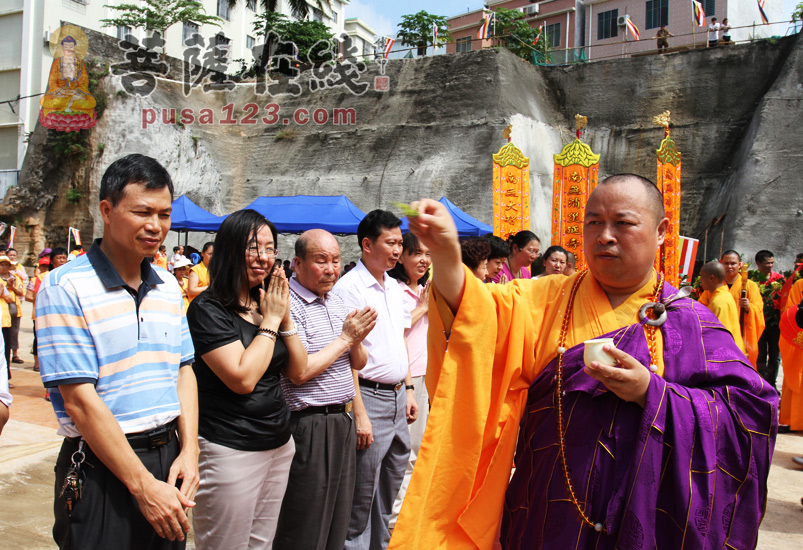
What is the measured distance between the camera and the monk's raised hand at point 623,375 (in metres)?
1.66

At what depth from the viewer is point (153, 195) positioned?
6.66ft

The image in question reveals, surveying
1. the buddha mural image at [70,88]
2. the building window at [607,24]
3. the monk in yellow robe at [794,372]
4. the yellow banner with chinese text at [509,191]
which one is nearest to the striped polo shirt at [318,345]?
the monk in yellow robe at [794,372]

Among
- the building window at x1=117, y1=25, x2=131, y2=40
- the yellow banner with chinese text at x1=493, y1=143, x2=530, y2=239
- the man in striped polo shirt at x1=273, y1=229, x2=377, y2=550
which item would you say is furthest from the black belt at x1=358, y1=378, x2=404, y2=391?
the building window at x1=117, y1=25, x2=131, y2=40

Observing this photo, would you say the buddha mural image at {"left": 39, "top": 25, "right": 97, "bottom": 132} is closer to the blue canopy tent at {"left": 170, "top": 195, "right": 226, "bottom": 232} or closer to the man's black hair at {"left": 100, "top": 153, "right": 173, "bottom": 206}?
the blue canopy tent at {"left": 170, "top": 195, "right": 226, "bottom": 232}

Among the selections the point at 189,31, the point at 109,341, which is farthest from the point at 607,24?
the point at 109,341

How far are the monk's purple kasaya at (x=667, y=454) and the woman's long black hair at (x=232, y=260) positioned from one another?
4.19 ft

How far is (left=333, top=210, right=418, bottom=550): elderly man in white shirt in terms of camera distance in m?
3.18

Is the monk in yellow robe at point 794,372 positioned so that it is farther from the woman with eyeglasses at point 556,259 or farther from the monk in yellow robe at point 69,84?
the monk in yellow robe at point 69,84

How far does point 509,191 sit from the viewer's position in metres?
10.2

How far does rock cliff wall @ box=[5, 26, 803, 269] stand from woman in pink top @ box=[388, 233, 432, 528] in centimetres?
1266

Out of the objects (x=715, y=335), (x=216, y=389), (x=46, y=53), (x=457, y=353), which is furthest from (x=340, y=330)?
(x=46, y=53)

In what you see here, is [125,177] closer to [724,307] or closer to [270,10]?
[724,307]

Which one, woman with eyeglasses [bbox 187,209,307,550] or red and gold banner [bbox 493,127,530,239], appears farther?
red and gold banner [bbox 493,127,530,239]

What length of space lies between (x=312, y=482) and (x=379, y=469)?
1.98ft
